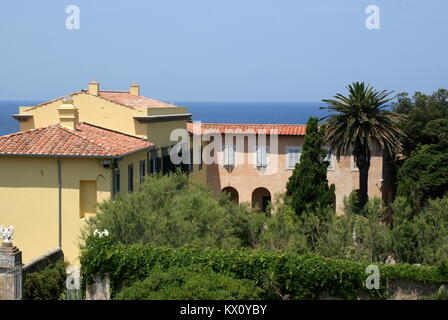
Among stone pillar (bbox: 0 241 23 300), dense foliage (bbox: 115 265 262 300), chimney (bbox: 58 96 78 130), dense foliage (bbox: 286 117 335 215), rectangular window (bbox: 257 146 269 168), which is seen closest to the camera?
dense foliage (bbox: 115 265 262 300)

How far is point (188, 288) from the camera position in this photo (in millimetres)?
14617

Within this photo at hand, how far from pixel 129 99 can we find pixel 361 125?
11643mm

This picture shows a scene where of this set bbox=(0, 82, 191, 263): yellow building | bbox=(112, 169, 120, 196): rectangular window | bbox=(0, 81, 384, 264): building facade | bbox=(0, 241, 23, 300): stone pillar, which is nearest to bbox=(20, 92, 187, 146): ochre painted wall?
bbox=(0, 81, 384, 264): building facade

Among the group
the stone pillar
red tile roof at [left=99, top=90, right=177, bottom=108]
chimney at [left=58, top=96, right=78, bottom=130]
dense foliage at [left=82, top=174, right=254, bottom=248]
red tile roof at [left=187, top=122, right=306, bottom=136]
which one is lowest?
the stone pillar

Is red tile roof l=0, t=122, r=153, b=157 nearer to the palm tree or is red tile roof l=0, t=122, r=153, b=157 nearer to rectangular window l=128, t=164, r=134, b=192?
rectangular window l=128, t=164, r=134, b=192

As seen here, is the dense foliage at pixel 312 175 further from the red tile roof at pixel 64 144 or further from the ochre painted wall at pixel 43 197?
the ochre painted wall at pixel 43 197

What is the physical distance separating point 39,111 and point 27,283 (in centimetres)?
1248

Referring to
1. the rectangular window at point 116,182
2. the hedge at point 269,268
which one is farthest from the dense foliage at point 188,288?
the rectangular window at point 116,182

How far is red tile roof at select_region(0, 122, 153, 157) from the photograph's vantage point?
23.3 metres

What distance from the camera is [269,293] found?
17.4 meters

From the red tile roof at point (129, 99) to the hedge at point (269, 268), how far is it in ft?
38.4

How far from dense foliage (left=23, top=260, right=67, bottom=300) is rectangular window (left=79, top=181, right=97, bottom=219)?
4.40m

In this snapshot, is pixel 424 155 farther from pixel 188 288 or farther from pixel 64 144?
pixel 188 288

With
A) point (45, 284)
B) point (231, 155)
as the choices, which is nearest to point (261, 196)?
point (231, 155)
